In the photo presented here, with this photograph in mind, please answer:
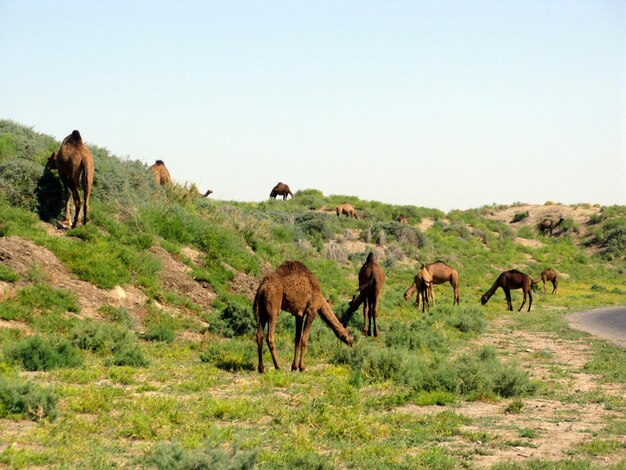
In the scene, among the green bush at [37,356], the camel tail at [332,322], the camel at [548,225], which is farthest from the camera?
the camel at [548,225]

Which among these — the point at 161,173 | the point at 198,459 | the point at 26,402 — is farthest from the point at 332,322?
the point at 161,173

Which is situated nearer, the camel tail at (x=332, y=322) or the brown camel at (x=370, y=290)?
the camel tail at (x=332, y=322)

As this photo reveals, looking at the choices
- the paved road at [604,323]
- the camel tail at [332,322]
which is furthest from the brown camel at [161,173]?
the paved road at [604,323]

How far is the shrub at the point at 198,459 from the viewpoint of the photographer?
6.46m

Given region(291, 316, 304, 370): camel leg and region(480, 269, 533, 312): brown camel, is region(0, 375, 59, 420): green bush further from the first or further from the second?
region(480, 269, 533, 312): brown camel

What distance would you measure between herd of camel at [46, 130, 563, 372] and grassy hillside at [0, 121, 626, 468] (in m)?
0.59

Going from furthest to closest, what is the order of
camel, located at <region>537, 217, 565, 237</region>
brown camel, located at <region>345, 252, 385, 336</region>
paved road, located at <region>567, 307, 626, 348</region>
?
camel, located at <region>537, 217, 565, 237</region>, paved road, located at <region>567, 307, 626, 348</region>, brown camel, located at <region>345, 252, 385, 336</region>

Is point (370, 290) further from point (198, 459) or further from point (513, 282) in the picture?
point (513, 282)

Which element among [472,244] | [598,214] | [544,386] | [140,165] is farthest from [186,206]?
[598,214]

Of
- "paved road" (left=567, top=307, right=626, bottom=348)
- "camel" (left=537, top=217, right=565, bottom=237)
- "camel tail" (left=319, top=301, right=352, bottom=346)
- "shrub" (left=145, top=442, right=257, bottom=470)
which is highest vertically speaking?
"camel" (left=537, top=217, right=565, bottom=237)

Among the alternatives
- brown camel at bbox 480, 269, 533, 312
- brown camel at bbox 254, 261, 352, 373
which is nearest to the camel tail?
brown camel at bbox 254, 261, 352, 373

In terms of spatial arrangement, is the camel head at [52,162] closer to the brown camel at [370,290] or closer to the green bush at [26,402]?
the brown camel at [370,290]

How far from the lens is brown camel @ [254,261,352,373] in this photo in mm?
12508

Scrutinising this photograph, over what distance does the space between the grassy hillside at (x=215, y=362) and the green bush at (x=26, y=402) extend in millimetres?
22
